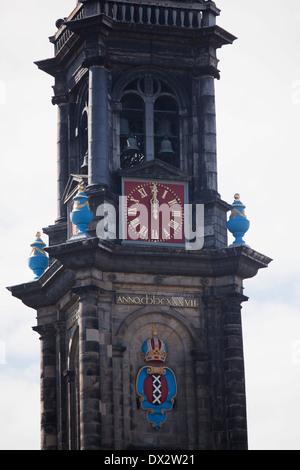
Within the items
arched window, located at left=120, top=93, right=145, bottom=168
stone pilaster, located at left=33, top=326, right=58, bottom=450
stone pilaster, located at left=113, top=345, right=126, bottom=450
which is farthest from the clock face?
stone pilaster, located at left=33, top=326, right=58, bottom=450

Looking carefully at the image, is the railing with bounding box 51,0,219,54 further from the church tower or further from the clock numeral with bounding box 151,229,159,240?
the clock numeral with bounding box 151,229,159,240

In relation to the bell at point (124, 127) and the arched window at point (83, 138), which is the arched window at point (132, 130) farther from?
the arched window at point (83, 138)

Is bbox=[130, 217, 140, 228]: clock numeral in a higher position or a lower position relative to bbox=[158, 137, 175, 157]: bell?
lower

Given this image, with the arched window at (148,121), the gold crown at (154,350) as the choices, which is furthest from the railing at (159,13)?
the gold crown at (154,350)

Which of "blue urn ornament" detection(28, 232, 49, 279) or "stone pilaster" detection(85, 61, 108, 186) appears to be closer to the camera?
"stone pilaster" detection(85, 61, 108, 186)

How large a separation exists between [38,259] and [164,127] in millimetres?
6976

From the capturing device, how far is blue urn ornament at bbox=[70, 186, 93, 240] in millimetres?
77062

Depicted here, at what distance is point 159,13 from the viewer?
81062mm

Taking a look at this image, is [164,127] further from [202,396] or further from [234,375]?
[202,396]

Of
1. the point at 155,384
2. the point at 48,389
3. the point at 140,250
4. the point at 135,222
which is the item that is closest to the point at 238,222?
the point at 135,222

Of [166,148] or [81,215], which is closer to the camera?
[81,215]

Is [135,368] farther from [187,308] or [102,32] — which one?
[102,32]

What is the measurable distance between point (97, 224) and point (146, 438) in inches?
314

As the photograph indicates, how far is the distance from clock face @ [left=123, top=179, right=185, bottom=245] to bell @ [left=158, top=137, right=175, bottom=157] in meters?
1.70
